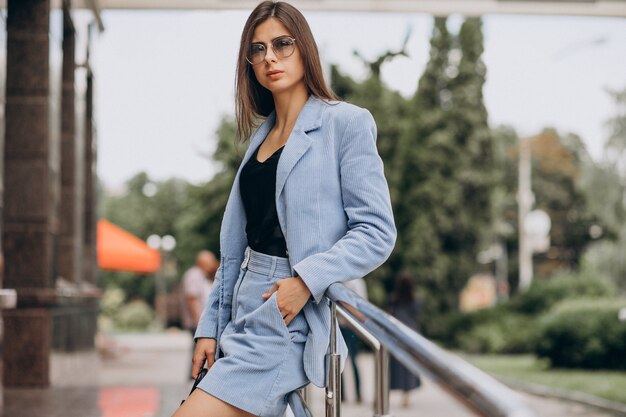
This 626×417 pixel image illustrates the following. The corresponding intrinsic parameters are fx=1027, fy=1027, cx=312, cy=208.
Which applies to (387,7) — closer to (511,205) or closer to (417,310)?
(417,310)

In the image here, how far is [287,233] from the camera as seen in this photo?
2.15 meters

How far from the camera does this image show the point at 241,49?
2.40 metres

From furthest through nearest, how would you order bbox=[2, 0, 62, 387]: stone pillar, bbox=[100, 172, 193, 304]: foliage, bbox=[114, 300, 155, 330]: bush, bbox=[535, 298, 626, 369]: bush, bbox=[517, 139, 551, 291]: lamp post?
bbox=[100, 172, 193, 304]: foliage < bbox=[114, 300, 155, 330]: bush < bbox=[517, 139, 551, 291]: lamp post < bbox=[535, 298, 626, 369]: bush < bbox=[2, 0, 62, 387]: stone pillar

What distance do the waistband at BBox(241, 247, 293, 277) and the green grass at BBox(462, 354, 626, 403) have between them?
38.3 ft

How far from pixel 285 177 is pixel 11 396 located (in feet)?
20.3

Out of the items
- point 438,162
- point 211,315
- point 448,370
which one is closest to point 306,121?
point 211,315

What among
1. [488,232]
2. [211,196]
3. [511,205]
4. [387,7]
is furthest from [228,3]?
[511,205]

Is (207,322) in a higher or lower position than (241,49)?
lower

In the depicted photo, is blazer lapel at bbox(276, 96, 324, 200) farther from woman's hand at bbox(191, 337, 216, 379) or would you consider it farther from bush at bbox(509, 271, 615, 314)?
bush at bbox(509, 271, 615, 314)

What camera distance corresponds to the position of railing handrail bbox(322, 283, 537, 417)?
101 centimetres

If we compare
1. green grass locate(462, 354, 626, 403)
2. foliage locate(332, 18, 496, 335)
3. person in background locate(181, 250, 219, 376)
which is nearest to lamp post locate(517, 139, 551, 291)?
foliage locate(332, 18, 496, 335)

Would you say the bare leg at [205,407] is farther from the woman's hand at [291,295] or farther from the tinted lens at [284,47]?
the tinted lens at [284,47]

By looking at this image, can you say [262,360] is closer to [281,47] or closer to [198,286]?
Result: [281,47]

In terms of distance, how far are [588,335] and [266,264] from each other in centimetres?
1599
